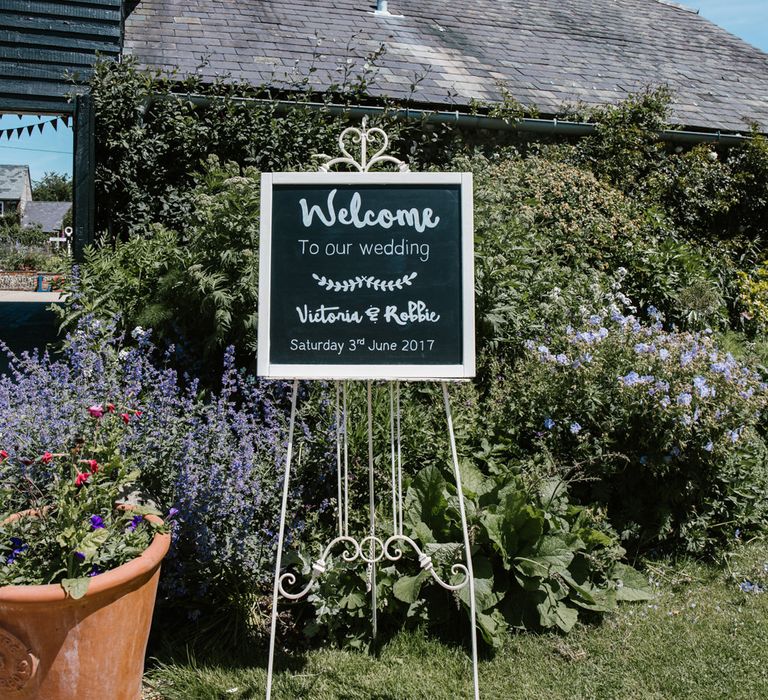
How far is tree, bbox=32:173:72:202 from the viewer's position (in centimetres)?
6975

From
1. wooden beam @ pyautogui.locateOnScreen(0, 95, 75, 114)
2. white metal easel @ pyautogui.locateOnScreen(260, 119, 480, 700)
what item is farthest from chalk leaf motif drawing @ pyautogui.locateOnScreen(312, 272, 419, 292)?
wooden beam @ pyautogui.locateOnScreen(0, 95, 75, 114)

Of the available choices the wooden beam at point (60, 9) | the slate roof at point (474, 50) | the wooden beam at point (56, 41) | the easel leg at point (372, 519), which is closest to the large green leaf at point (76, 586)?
the easel leg at point (372, 519)

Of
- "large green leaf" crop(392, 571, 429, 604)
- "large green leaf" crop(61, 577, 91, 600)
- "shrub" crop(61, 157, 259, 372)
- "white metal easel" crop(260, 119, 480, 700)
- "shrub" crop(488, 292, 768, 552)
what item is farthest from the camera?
"shrub" crop(61, 157, 259, 372)

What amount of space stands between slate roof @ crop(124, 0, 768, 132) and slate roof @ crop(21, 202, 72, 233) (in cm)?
4236

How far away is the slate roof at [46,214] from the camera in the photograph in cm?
4784

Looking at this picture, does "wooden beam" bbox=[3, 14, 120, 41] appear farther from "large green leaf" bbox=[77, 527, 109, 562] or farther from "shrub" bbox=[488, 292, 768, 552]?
"large green leaf" bbox=[77, 527, 109, 562]

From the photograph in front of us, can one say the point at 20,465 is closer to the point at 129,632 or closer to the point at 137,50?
the point at 129,632

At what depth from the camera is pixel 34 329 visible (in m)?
9.33

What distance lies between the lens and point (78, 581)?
2.33m

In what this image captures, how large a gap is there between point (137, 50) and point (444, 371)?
641 centimetres

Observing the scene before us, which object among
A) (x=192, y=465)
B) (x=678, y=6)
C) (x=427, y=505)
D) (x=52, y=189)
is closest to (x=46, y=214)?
(x=52, y=189)

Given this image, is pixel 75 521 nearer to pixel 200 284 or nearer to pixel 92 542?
pixel 92 542

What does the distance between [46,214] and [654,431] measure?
54393 millimetres

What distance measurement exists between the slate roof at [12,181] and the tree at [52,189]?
11.2m
